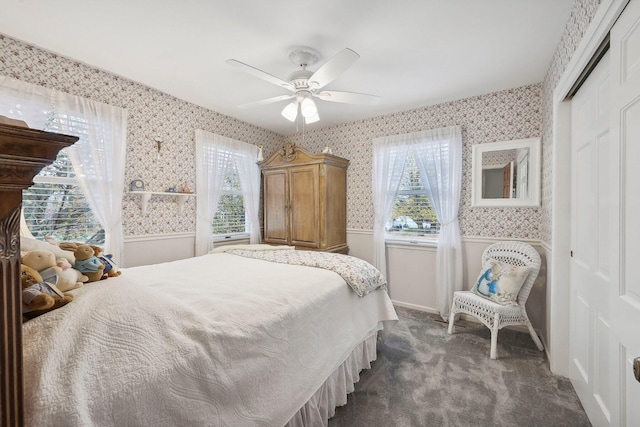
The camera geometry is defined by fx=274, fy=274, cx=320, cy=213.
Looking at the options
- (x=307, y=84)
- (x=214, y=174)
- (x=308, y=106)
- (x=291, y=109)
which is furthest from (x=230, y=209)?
(x=307, y=84)

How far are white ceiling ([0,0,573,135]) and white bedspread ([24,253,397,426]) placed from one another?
1770 mm

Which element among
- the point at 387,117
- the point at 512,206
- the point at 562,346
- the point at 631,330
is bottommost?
the point at 562,346

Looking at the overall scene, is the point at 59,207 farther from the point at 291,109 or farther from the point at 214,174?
the point at 291,109

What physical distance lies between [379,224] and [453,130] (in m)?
1.44

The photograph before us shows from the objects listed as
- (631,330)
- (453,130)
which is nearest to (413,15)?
(453,130)

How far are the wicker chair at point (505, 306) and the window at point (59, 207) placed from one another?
11.9 ft

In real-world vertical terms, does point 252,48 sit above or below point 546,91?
above

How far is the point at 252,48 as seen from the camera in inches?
86.7

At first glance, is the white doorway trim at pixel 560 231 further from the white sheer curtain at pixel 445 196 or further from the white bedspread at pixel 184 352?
the white bedspread at pixel 184 352

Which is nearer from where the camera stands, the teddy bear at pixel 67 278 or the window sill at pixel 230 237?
the teddy bear at pixel 67 278

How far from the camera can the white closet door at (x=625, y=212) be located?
3.35 ft

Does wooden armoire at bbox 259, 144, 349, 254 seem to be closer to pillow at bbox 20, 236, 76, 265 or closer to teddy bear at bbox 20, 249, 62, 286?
pillow at bbox 20, 236, 76, 265

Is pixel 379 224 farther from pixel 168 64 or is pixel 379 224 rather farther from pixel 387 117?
pixel 168 64

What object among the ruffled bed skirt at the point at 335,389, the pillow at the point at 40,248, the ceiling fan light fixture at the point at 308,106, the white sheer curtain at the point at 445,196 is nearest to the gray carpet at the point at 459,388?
the ruffled bed skirt at the point at 335,389
